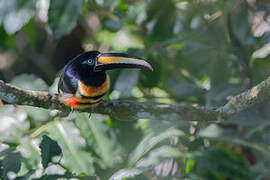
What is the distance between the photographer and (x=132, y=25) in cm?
291

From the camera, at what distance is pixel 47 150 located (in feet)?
5.80

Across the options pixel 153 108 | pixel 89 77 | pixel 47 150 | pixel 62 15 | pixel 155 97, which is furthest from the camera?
pixel 155 97

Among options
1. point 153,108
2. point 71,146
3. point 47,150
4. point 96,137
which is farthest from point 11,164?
point 153,108

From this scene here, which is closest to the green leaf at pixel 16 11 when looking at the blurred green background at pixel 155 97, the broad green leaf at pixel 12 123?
the blurred green background at pixel 155 97

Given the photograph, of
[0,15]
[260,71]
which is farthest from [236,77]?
[0,15]

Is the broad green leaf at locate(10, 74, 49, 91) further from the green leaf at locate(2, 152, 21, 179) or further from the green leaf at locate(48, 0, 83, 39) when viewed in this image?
the green leaf at locate(2, 152, 21, 179)

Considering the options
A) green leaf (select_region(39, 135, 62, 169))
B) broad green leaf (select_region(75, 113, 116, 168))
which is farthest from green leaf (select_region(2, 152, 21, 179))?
broad green leaf (select_region(75, 113, 116, 168))

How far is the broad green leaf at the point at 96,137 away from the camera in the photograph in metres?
2.31

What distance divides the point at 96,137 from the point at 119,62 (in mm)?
478

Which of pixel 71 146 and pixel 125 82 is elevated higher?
pixel 125 82

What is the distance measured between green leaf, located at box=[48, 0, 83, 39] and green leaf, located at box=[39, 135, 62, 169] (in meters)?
0.61

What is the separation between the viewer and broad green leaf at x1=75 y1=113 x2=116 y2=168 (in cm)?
231

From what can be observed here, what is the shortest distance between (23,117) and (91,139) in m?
0.39

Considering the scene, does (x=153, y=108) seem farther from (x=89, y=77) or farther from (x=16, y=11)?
(x=16, y=11)
